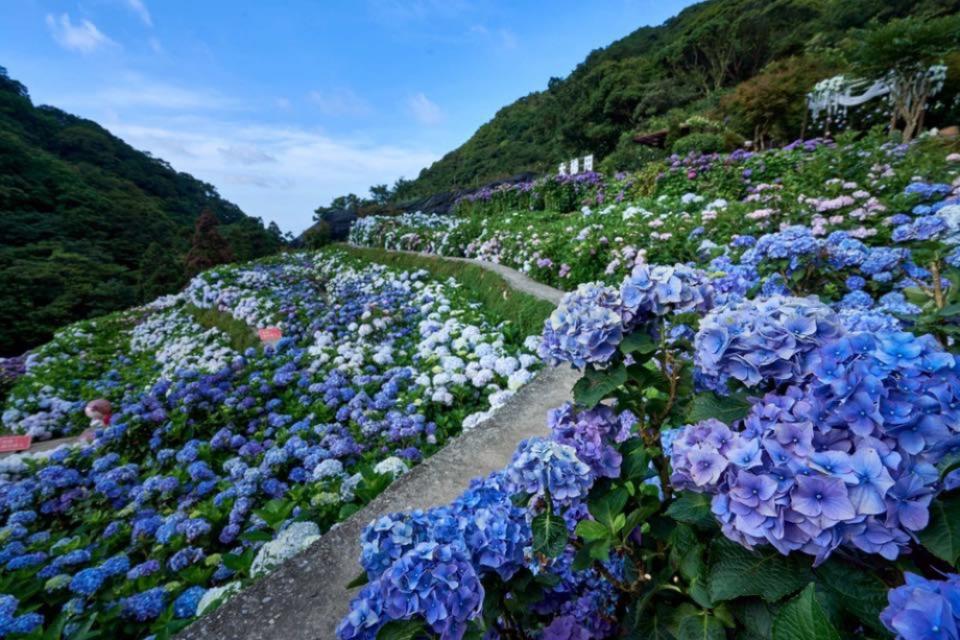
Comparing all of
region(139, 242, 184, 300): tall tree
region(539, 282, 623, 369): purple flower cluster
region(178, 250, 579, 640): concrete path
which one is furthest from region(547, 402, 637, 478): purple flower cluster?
region(139, 242, 184, 300): tall tree

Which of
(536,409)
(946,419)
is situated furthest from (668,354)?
(536,409)

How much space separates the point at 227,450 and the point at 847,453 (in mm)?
3690

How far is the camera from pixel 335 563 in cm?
154

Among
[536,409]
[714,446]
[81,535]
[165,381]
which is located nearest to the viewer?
[714,446]

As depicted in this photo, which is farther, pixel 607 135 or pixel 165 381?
pixel 607 135

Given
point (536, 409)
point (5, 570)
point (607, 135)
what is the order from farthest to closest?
point (607, 135) → point (536, 409) → point (5, 570)

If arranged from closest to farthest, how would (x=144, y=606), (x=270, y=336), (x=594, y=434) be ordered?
(x=594, y=434) → (x=144, y=606) → (x=270, y=336)

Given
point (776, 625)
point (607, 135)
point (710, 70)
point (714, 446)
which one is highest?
point (710, 70)

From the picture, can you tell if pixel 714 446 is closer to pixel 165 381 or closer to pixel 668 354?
pixel 668 354

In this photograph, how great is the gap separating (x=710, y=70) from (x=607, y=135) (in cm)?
764

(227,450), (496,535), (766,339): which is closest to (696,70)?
(227,450)

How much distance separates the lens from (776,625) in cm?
55

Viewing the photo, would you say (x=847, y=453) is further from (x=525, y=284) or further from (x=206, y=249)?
(x=206, y=249)

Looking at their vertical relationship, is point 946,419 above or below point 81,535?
above
